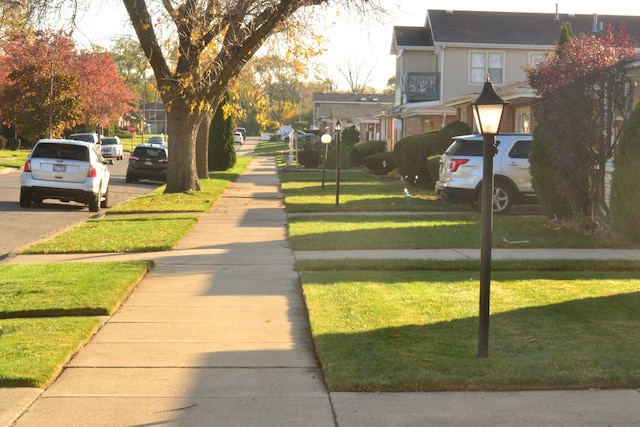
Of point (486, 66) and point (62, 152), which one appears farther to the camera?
point (486, 66)

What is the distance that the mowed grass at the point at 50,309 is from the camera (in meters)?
6.93

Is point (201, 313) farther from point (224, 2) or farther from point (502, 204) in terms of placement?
point (224, 2)

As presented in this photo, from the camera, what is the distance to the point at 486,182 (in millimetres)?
7281

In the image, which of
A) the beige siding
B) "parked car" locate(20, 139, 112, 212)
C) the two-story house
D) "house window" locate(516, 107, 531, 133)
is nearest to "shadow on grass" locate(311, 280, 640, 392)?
"parked car" locate(20, 139, 112, 212)

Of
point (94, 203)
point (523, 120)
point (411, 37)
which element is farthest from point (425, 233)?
point (411, 37)

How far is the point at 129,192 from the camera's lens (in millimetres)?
31203

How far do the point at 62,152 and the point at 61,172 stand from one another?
1.59 feet

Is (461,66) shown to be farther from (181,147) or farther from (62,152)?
(62,152)

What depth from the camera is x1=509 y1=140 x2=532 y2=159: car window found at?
21.3m

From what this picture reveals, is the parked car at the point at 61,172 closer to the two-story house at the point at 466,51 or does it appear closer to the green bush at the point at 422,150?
the green bush at the point at 422,150

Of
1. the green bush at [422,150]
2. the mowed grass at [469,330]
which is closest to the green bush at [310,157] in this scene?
the green bush at [422,150]

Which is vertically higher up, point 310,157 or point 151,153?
point 151,153

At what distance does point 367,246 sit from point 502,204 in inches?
290

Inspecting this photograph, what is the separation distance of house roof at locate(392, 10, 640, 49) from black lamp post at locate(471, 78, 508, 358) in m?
36.0
